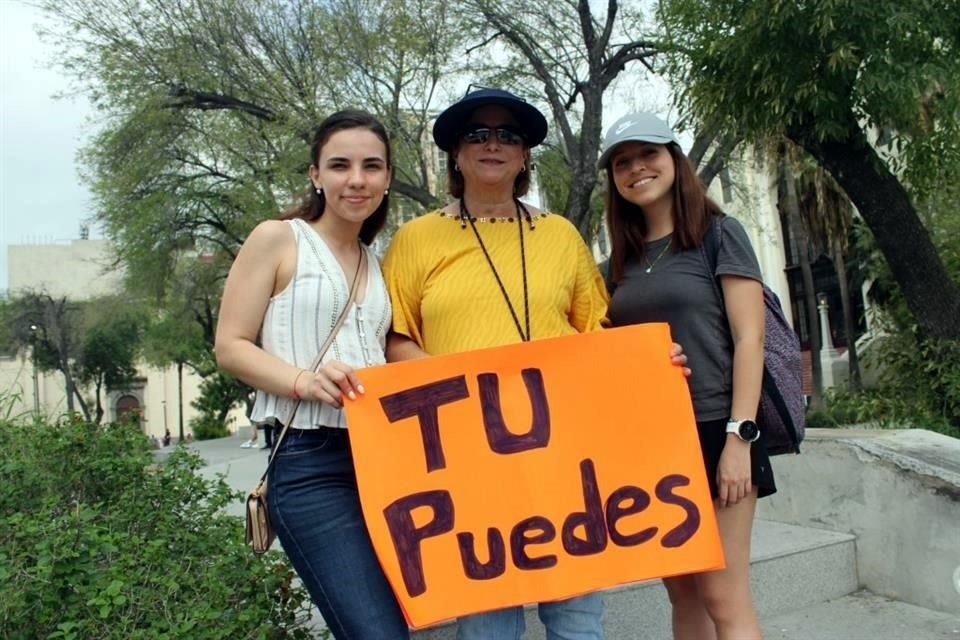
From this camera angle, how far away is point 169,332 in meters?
34.6

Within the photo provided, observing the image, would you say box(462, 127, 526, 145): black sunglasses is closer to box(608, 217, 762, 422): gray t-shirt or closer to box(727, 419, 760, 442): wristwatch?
box(608, 217, 762, 422): gray t-shirt

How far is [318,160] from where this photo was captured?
2242 millimetres

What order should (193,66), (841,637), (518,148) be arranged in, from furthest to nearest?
1. (193,66)
2. (841,637)
3. (518,148)

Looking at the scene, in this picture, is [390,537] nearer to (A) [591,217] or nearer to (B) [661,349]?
(B) [661,349]

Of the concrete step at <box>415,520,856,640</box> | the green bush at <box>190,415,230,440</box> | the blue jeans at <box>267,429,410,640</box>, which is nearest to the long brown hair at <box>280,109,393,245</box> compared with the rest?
the blue jeans at <box>267,429,410,640</box>

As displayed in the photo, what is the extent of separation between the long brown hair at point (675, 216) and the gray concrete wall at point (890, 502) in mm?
2270

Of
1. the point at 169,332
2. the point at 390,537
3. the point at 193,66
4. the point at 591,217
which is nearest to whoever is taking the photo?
the point at 390,537

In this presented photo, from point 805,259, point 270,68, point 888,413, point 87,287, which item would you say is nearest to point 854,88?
point 888,413

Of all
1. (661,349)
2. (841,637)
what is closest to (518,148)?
(661,349)

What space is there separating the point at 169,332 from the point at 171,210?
1772 centimetres

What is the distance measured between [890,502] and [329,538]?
320 centimetres

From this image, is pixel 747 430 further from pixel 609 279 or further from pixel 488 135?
pixel 488 135

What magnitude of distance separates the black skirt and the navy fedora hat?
104 cm

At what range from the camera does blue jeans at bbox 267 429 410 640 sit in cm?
198
